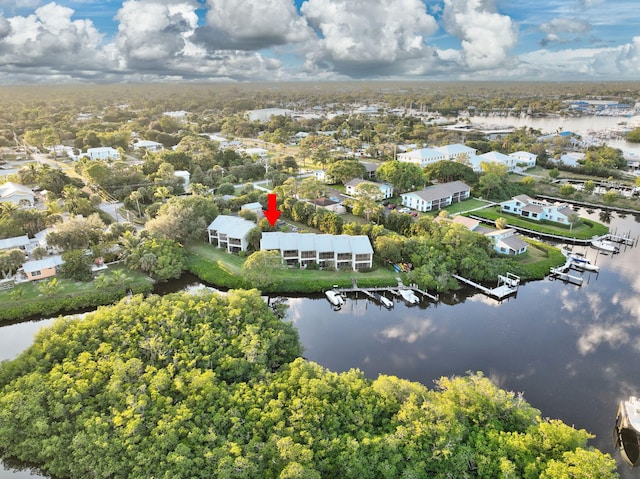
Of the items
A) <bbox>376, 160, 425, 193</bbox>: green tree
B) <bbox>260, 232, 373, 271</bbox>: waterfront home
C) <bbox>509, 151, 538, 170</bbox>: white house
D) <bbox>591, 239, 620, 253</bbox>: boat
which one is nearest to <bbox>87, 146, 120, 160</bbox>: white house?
<bbox>376, 160, 425, 193</bbox>: green tree

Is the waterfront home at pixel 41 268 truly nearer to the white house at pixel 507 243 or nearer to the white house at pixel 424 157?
the white house at pixel 507 243

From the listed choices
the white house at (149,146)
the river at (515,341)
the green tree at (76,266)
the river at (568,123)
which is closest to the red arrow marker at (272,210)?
the river at (515,341)

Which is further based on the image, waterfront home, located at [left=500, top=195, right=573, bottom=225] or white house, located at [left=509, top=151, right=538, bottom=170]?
white house, located at [left=509, top=151, right=538, bottom=170]

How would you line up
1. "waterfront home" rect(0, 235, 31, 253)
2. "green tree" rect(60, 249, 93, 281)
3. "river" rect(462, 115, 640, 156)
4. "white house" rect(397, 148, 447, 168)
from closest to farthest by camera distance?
"green tree" rect(60, 249, 93, 281), "waterfront home" rect(0, 235, 31, 253), "white house" rect(397, 148, 447, 168), "river" rect(462, 115, 640, 156)

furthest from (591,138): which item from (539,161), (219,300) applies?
(219,300)

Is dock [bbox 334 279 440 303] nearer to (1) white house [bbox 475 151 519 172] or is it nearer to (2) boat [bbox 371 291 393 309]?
(2) boat [bbox 371 291 393 309]

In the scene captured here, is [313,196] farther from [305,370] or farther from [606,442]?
[606,442]

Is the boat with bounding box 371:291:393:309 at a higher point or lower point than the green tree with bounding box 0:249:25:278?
lower
